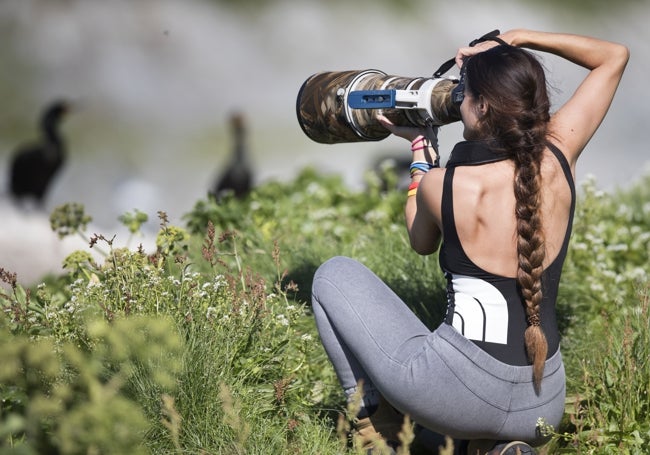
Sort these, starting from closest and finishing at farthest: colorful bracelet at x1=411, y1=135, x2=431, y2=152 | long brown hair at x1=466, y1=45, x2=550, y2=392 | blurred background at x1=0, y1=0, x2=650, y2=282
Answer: long brown hair at x1=466, y1=45, x2=550, y2=392, colorful bracelet at x1=411, y1=135, x2=431, y2=152, blurred background at x1=0, y1=0, x2=650, y2=282

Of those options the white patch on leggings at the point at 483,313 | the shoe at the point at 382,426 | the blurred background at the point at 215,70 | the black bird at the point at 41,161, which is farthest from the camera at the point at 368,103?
the black bird at the point at 41,161

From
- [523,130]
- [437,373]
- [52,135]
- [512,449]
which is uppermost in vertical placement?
[52,135]

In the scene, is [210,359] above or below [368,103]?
below

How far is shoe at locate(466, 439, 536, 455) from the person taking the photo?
8.13 ft

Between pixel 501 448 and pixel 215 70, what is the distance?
188 inches

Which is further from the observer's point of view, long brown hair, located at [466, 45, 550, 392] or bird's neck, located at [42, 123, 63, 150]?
bird's neck, located at [42, 123, 63, 150]

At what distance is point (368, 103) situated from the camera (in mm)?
2773

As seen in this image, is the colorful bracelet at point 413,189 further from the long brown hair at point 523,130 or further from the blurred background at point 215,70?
the blurred background at point 215,70

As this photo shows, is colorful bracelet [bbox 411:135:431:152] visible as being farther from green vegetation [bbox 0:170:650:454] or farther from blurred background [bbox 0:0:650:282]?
blurred background [bbox 0:0:650:282]

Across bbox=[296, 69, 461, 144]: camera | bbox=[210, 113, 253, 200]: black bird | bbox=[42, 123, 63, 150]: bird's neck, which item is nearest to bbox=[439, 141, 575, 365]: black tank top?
bbox=[296, 69, 461, 144]: camera

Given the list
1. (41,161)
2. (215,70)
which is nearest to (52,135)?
(41,161)

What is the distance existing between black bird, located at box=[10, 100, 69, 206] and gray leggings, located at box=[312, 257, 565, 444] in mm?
4091

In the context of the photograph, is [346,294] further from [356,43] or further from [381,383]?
[356,43]

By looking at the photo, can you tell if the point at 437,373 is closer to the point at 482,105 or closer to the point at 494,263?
the point at 494,263
